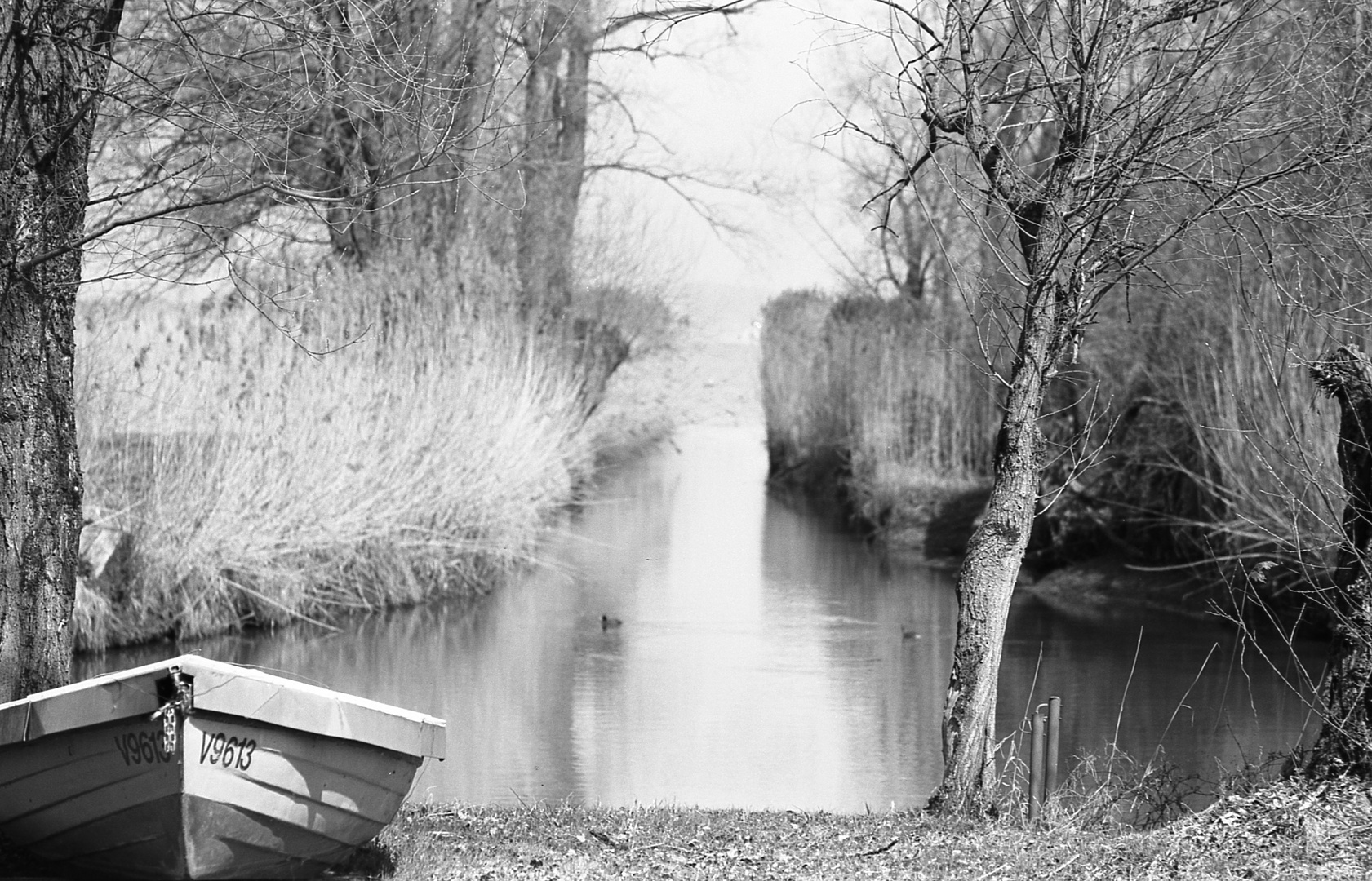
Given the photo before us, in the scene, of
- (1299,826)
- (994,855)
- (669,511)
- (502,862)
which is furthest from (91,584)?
(669,511)

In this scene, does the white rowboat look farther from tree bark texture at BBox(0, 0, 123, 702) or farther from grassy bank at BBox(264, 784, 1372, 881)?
tree bark texture at BBox(0, 0, 123, 702)

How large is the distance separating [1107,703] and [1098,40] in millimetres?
6248

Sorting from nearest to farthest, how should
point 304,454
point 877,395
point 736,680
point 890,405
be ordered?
point 736,680, point 304,454, point 890,405, point 877,395

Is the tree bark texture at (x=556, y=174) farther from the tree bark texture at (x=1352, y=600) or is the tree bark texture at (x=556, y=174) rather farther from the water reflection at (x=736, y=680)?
the tree bark texture at (x=1352, y=600)

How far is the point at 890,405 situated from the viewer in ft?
73.3

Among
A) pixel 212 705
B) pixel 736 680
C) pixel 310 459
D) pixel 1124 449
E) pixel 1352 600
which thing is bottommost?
pixel 736 680

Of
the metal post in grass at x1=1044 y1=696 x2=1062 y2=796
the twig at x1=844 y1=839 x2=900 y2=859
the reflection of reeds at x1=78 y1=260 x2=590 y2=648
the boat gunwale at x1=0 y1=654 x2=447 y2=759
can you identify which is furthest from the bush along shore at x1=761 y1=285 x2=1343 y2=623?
the reflection of reeds at x1=78 y1=260 x2=590 y2=648

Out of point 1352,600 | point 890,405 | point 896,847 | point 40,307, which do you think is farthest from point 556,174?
point 896,847

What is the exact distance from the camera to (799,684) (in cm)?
1138

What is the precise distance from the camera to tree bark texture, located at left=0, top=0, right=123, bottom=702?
553cm

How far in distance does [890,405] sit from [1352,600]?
53.7 feet

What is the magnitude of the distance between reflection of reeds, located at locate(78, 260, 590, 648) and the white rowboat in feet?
23.1

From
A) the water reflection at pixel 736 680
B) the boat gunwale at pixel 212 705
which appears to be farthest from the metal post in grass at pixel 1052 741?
the boat gunwale at pixel 212 705

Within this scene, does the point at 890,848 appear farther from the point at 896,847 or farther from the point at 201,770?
the point at 201,770
